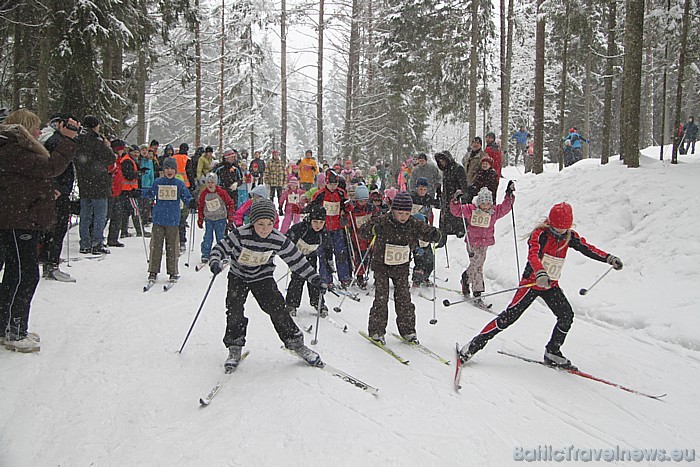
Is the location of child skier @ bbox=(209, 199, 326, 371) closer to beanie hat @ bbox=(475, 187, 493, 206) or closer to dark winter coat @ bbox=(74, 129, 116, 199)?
beanie hat @ bbox=(475, 187, 493, 206)

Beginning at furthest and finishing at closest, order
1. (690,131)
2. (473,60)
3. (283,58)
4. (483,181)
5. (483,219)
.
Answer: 1. (283,58)
2. (690,131)
3. (473,60)
4. (483,181)
5. (483,219)

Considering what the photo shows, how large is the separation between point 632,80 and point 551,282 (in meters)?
8.44

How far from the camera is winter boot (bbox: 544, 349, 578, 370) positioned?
5.19m

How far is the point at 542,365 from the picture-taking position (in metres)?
5.35

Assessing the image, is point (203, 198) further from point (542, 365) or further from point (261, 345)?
point (542, 365)

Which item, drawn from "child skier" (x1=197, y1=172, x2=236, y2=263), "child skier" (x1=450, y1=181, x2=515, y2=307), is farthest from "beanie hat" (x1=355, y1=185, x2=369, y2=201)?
"child skier" (x1=197, y1=172, x2=236, y2=263)

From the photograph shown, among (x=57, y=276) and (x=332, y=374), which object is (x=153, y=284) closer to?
(x=57, y=276)

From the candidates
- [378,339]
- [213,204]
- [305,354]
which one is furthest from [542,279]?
[213,204]

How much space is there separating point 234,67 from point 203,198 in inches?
822

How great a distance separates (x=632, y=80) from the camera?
35.6 feet

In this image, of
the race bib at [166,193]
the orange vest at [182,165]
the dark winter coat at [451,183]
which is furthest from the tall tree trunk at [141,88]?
the dark winter coat at [451,183]

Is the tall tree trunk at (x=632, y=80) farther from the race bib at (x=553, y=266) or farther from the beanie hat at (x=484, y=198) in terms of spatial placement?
the race bib at (x=553, y=266)

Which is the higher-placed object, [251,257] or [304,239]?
[304,239]

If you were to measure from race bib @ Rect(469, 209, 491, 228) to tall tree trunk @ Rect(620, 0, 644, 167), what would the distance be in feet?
18.8
